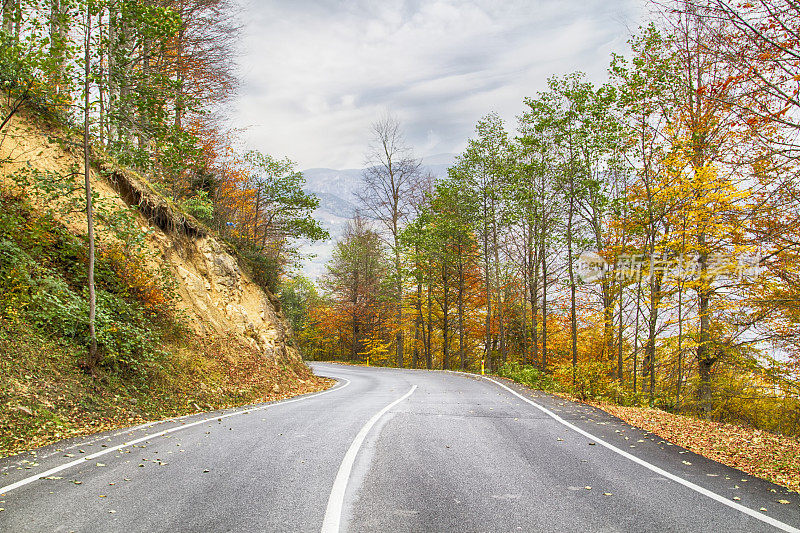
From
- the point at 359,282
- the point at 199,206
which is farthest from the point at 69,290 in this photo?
the point at 359,282

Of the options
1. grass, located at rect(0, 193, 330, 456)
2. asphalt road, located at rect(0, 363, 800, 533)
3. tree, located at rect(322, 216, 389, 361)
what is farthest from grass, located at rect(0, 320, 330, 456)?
tree, located at rect(322, 216, 389, 361)

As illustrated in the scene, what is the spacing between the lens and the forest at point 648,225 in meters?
6.41

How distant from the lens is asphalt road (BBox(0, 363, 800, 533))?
3.48 meters

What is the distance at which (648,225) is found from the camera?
14555 mm

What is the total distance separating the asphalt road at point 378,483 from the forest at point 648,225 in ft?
11.0

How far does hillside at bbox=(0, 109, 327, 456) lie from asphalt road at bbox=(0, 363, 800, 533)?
58.7 inches

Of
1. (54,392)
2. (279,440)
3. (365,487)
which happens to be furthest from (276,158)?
(365,487)

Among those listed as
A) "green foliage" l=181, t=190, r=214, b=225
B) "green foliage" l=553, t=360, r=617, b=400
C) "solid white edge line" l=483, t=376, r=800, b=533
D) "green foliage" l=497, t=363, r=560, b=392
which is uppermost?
"green foliage" l=181, t=190, r=214, b=225

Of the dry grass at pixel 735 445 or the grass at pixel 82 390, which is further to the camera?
the grass at pixel 82 390

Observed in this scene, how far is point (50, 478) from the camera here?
4.34m

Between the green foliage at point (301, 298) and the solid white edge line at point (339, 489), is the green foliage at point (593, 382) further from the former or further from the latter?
the green foliage at point (301, 298)

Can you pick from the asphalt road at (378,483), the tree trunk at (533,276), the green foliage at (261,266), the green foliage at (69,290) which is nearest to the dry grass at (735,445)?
the asphalt road at (378,483)

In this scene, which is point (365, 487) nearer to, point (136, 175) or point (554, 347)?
point (136, 175)

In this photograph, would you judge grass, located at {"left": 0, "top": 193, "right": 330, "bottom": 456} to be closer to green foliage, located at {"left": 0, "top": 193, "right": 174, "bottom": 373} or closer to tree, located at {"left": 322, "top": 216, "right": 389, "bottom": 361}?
green foliage, located at {"left": 0, "top": 193, "right": 174, "bottom": 373}
